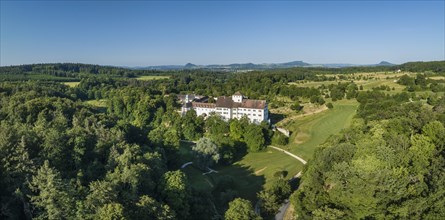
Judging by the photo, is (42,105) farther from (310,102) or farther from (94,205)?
(310,102)

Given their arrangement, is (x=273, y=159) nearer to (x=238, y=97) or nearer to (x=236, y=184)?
(x=236, y=184)

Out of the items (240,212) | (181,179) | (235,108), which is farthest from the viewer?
(235,108)

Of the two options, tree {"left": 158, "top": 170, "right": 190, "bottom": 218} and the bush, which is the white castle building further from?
tree {"left": 158, "top": 170, "right": 190, "bottom": 218}

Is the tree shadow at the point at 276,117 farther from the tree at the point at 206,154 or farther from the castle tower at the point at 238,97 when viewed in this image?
the tree at the point at 206,154

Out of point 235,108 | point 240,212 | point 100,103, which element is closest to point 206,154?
point 240,212

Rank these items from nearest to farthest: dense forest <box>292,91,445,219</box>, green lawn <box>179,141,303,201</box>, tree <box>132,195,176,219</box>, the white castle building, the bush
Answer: tree <box>132,195,176,219</box>
dense forest <box>292,91,445,219</box>
green lawn <box>179,141,303,201</box>
the bush
the white castle building

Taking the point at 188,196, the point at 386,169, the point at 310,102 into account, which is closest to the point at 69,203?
the point at 188,196

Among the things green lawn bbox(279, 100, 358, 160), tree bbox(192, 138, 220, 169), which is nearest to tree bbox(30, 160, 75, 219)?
tree bbox(192, 138, 220, 169)
